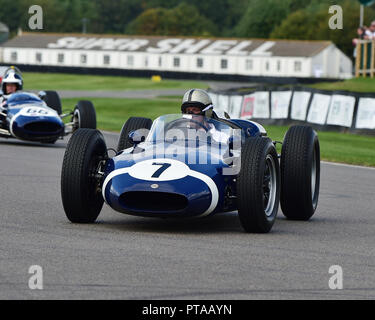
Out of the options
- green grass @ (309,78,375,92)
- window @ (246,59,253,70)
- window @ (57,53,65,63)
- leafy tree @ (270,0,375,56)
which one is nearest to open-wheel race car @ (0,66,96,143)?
green grass @ (309,78,375,92)

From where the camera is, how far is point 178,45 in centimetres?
10881

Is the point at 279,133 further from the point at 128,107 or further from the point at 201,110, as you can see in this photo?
the point at 201,110

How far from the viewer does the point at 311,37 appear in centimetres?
11894

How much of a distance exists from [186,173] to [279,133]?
60.6 feet

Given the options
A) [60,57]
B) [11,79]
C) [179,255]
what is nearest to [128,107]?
[11,79]

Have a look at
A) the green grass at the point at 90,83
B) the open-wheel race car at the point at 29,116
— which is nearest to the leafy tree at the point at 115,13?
the green grass at the point at 90,83

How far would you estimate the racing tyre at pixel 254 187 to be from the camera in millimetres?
9219

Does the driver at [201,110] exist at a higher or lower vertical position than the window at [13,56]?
higher

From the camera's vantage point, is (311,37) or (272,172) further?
(311,37)

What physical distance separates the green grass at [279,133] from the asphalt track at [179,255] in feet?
27.0

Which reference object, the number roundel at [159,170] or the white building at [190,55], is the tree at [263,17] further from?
the number roundel at [159,170]
